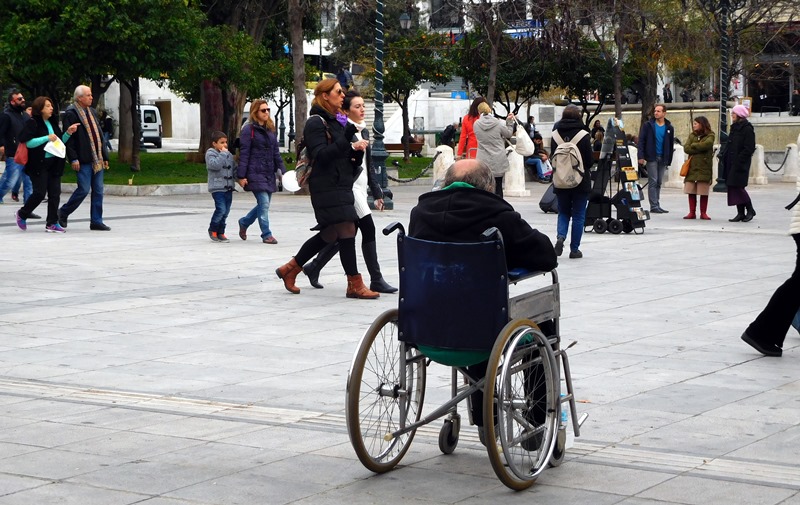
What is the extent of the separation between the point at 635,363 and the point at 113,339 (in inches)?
139

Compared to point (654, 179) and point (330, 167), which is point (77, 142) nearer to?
point (330, 167)

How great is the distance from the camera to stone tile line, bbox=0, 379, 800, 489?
17.7 ft

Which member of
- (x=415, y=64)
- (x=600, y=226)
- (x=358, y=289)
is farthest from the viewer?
(x=415, y=64)

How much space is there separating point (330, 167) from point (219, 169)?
18.6 ft

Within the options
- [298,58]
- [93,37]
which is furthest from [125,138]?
[298,58]

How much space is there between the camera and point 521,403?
5281mm

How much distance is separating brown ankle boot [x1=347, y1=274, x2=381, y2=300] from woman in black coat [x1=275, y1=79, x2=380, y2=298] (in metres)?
0.19

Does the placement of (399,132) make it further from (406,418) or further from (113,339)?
(406,418)

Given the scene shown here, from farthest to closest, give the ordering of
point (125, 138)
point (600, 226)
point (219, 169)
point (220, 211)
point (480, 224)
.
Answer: point (125, 138), point (600, 226), point (219, 169), point (220, 211), point (480, 224)

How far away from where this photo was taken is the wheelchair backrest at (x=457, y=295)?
17.3 ft

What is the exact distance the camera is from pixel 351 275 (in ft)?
35.3

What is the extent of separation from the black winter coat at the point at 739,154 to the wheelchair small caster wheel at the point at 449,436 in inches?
515

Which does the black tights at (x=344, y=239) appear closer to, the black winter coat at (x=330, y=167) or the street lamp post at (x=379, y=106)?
the black winter coat at (x=330, y=167)

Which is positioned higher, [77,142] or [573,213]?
[77,142]
